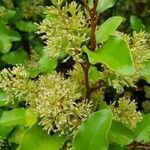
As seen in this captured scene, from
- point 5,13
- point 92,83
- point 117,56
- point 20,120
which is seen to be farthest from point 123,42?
point 5,13

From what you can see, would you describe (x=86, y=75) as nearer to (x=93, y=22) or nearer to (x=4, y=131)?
(x=93, y=22)

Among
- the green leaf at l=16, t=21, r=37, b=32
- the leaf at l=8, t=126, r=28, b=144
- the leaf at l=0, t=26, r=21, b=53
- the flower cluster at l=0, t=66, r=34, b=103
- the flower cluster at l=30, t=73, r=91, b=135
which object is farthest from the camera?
the green leaf at l=16, t=21, r=37, b=32

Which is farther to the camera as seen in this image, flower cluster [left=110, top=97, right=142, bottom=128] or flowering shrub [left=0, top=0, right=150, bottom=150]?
flower cluster [left=110, top=97, right=142, bottom=128]

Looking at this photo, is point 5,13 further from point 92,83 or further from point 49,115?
point 49,115

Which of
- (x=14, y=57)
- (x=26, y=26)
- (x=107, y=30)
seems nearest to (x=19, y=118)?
(x=107, y=30)

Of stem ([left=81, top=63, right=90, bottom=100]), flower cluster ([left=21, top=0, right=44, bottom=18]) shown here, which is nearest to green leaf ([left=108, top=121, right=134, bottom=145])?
stem ([left=81, top=63, right=90, bottom=100])

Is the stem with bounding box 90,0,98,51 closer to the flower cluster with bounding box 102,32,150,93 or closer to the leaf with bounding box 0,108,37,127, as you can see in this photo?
the flower cluster with bounding box 102,32,150,93
